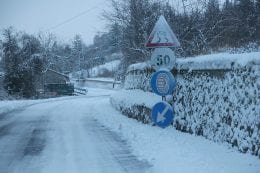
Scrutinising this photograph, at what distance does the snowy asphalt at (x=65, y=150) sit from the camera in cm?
954

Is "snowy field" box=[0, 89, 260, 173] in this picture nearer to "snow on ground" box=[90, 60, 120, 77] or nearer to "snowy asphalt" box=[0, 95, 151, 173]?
"snowy asphalt" box=[0, 95, 151, 173]

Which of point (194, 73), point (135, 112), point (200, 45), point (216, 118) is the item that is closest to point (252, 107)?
point (216, 118)

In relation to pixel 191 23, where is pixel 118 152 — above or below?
below

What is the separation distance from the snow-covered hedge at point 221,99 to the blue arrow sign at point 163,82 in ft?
2.34

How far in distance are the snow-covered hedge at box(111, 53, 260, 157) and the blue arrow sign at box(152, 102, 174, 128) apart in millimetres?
719

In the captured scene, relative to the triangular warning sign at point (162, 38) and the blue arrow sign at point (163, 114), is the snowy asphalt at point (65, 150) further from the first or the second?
the triangular warning sign at point (162, 38)

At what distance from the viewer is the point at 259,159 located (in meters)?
8.44

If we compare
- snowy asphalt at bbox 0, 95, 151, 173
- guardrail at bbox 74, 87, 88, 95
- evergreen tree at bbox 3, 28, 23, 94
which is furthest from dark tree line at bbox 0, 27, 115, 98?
snowy asphalt at bbox 0, 95, 151, 173

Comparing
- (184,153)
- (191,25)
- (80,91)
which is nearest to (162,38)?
(184,153)

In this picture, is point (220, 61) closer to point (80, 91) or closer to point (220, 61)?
point (220, 61)

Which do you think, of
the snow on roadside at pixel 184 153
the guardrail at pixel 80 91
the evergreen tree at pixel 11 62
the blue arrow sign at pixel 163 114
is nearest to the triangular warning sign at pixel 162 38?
the blue arrow sign at pixel 163 114

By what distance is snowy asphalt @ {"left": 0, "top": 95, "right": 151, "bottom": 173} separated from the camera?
954cm

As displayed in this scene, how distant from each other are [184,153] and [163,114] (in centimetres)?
185

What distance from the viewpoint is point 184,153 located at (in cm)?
1005
